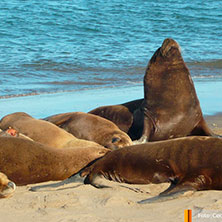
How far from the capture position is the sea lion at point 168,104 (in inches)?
274

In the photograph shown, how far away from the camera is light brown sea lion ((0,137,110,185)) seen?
4688 mm

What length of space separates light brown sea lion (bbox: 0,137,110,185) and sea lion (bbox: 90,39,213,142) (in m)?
1.97

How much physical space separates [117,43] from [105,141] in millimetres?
13114

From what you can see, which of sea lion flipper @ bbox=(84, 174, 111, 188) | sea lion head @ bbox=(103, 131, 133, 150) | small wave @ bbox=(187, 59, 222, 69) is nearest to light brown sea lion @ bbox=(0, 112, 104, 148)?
sea lion head @ bbox=(103, 131, 133, 150)

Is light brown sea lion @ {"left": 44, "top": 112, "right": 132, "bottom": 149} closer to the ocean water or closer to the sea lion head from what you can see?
the sea lion head

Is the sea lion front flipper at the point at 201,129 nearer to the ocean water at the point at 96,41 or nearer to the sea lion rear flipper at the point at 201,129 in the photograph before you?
the sea lion rear flipper at the point at 201,129

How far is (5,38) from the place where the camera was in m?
19.0

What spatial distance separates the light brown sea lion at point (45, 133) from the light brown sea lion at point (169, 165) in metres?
1.10

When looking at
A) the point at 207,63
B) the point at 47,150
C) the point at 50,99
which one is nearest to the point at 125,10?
the point at 207,63

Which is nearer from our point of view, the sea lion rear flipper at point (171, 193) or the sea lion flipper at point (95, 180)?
the sea lion rear flipper at point (171, 193)

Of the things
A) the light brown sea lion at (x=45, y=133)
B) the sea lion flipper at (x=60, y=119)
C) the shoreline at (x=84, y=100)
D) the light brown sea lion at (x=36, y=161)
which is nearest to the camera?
the light brown sea lion at (x=36, y=161)

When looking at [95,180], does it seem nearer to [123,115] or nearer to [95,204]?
[95,204]

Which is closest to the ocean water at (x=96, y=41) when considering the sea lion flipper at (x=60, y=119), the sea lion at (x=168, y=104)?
the sea lion flipper at (x=60, y=119)

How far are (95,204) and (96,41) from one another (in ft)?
52.4
